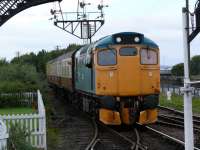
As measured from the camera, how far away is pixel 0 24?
1841 centimetres

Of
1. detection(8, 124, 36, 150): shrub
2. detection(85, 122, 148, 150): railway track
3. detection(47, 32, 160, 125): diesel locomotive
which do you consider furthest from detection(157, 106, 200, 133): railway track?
detection(8, 124, 36, 150): shrub

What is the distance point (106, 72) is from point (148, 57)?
158cm

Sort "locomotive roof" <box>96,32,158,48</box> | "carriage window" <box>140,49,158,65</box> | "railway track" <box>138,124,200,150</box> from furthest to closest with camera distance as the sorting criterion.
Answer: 1. "carriage window" <box>140,49,158,65</box>
2. "locomotive roof" <box>96,32,158,48</box>
3. "railway track" <box>138,124,200,150</box>

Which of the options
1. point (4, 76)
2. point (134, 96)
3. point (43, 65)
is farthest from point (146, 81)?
point (43, 65)

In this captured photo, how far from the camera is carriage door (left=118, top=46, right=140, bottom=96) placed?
17.9 meters

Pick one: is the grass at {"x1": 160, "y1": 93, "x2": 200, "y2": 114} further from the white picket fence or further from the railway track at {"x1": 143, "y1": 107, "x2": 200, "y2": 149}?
the white picket fence

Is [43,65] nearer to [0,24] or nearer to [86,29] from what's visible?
[86,29]

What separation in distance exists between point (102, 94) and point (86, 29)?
21.3 metres

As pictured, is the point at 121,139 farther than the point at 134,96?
No

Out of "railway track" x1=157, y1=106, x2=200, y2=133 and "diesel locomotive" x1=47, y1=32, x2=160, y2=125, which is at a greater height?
"diesel locomotive" x1=47, y1=32, x2=160, y2=125

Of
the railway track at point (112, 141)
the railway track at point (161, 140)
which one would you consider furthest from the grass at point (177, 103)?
the railway track at point (112, 141)

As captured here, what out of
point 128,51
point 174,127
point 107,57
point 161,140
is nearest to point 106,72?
point 107,57

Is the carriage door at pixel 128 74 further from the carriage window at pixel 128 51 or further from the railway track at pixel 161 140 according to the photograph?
the railway track at pixel 161 140

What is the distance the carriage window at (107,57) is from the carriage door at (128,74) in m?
0.21
